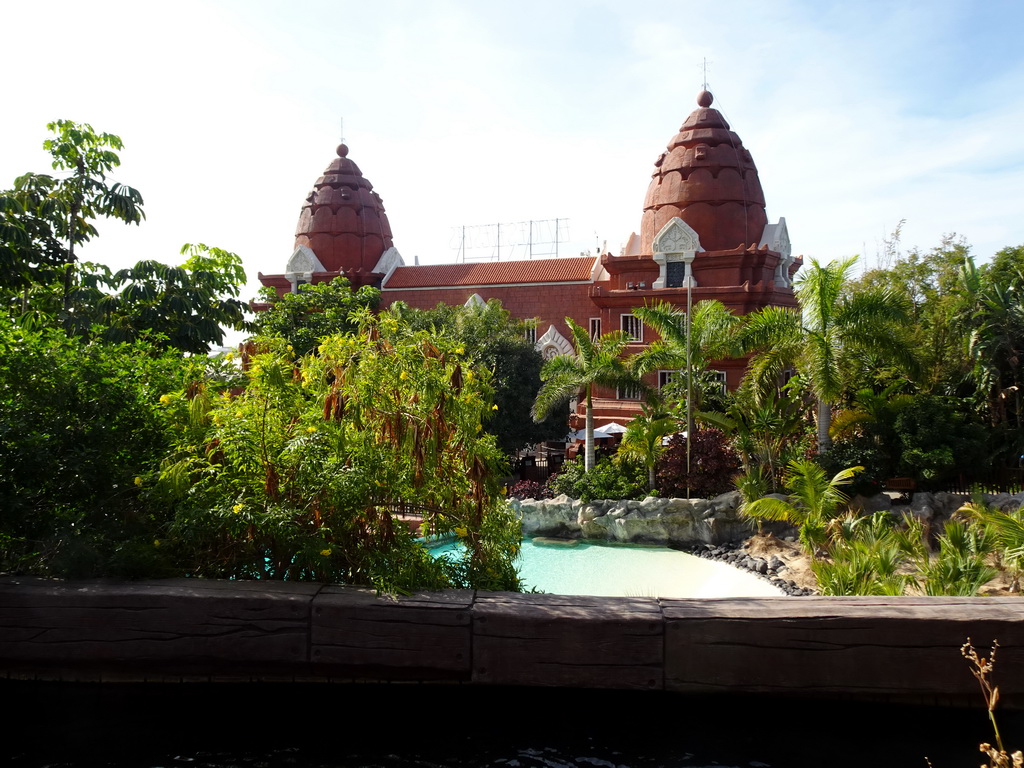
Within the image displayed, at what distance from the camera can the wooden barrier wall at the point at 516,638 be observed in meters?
4.29

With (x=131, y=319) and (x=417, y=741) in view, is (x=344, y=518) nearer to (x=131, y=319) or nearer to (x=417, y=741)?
(x=417, y=741)

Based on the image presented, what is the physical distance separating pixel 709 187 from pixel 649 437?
10434 mm

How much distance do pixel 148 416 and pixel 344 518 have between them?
167 centimetres

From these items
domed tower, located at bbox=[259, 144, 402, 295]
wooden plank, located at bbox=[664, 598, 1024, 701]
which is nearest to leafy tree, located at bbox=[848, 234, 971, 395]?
wooden plank, located at bbox=[664, 598, 1024, 701]

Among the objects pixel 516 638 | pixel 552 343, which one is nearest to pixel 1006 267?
pixel 552 343

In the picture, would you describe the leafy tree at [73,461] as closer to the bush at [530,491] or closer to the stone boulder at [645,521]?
the stone boulder at [645,521]

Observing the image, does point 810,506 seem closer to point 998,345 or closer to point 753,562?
point 753,562

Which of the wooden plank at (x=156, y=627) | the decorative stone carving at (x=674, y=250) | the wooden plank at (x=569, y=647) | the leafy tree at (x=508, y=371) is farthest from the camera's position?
the decorative stone carving at (x=674, y=250)

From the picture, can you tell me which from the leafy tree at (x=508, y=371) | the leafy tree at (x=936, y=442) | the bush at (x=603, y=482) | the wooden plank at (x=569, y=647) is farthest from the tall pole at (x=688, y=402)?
the wooden plank at (x=569, y=647)

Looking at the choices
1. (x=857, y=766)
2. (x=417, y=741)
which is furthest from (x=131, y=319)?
(x=857, y=766)

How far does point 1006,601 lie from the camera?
4496 mm

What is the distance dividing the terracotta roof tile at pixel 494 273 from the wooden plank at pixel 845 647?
1906 cm

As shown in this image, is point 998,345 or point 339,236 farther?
point 339,236

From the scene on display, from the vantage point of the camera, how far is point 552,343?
22891 mm
